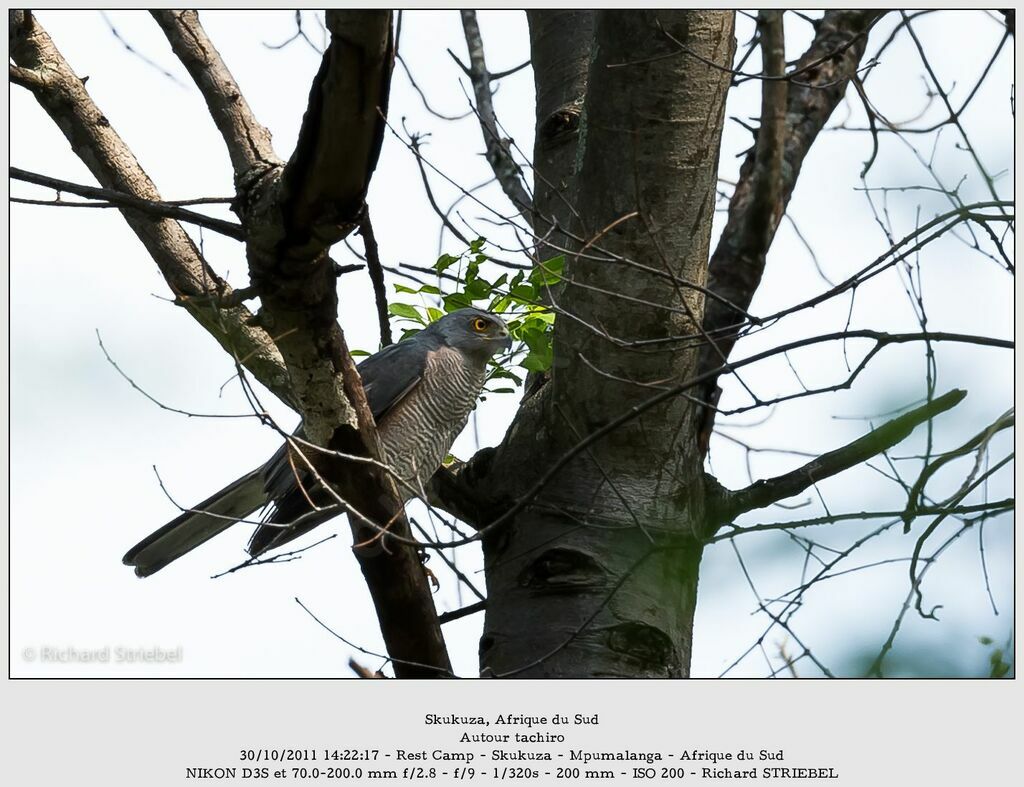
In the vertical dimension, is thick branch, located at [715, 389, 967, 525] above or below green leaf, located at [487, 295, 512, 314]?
below

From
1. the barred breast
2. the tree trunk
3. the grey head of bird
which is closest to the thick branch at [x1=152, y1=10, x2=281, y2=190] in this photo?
the tree trunk

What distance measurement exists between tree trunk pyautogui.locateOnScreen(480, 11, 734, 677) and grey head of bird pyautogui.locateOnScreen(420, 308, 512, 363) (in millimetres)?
1535

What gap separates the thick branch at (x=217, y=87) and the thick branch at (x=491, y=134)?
4.33ft

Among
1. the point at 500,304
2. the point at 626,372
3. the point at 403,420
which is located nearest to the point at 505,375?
the point at 500,304

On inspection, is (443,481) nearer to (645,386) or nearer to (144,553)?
(645,386)

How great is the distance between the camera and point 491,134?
17.1 ft

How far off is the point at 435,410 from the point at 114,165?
1.96 m

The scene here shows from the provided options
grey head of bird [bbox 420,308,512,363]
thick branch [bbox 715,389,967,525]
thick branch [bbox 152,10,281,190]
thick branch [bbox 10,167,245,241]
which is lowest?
thick branch [bbox 715,389,967,525]

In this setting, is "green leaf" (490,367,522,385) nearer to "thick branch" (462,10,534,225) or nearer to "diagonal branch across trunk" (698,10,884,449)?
"thick branch" (462,10,534,225)

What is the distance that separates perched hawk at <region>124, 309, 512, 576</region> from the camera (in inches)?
174

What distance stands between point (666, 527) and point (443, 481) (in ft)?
3.19

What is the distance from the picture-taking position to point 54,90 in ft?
12.6

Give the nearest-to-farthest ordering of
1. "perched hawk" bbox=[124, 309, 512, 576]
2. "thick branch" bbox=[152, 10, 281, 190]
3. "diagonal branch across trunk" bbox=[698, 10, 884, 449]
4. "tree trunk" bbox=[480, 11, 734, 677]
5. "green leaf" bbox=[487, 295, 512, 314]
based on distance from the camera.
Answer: "diagonal branch across trunk" bbox=[698, 10, 884, 449]
"tree trunk" bbox=[480, 11, 734, 677]
"thick branch" bbox=[152, 10, 281, 190]
"green leaf" bbox=[487, 295, 512, 314]
"perched hawk" bbox=[124, 309, 512, 576]
